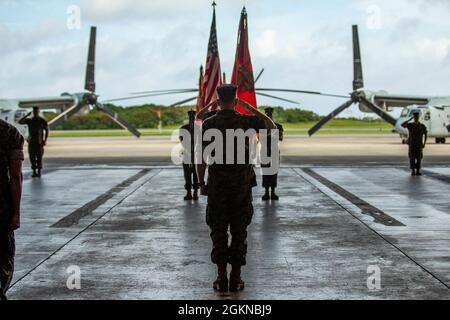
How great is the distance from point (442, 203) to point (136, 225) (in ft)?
18.6

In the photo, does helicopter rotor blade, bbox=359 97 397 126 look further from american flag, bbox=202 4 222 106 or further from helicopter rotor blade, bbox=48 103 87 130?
american flag, bbox=202 4 222 106

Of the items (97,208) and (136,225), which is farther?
(97,208)

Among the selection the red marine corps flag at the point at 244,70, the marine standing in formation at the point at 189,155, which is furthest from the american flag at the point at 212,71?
the marine standing in formation at the point at 189,155

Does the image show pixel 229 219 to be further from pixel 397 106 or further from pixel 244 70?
pixel 397 106

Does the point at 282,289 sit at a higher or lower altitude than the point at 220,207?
lower

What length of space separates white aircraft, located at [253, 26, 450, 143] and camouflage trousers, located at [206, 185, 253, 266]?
34726 mm

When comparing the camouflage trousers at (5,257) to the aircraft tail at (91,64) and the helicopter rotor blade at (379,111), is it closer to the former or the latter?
the helicopter rotor blade at (379,111)

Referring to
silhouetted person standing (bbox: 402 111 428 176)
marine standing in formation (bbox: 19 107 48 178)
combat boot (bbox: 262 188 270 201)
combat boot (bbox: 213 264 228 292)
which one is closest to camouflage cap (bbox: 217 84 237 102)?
combat boot (bbox: 213 264 228 292)

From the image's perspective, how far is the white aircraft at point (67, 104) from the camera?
143ft

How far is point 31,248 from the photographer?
9148 millimetres

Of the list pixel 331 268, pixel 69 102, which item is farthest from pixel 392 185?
pixel 69 102

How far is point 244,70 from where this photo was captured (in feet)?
56.8

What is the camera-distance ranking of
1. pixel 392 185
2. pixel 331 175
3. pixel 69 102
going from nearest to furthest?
pixel 392 185 < pixel 331 175 < pixel 69 102

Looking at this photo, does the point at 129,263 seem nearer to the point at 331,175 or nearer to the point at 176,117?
the point at 331,175
